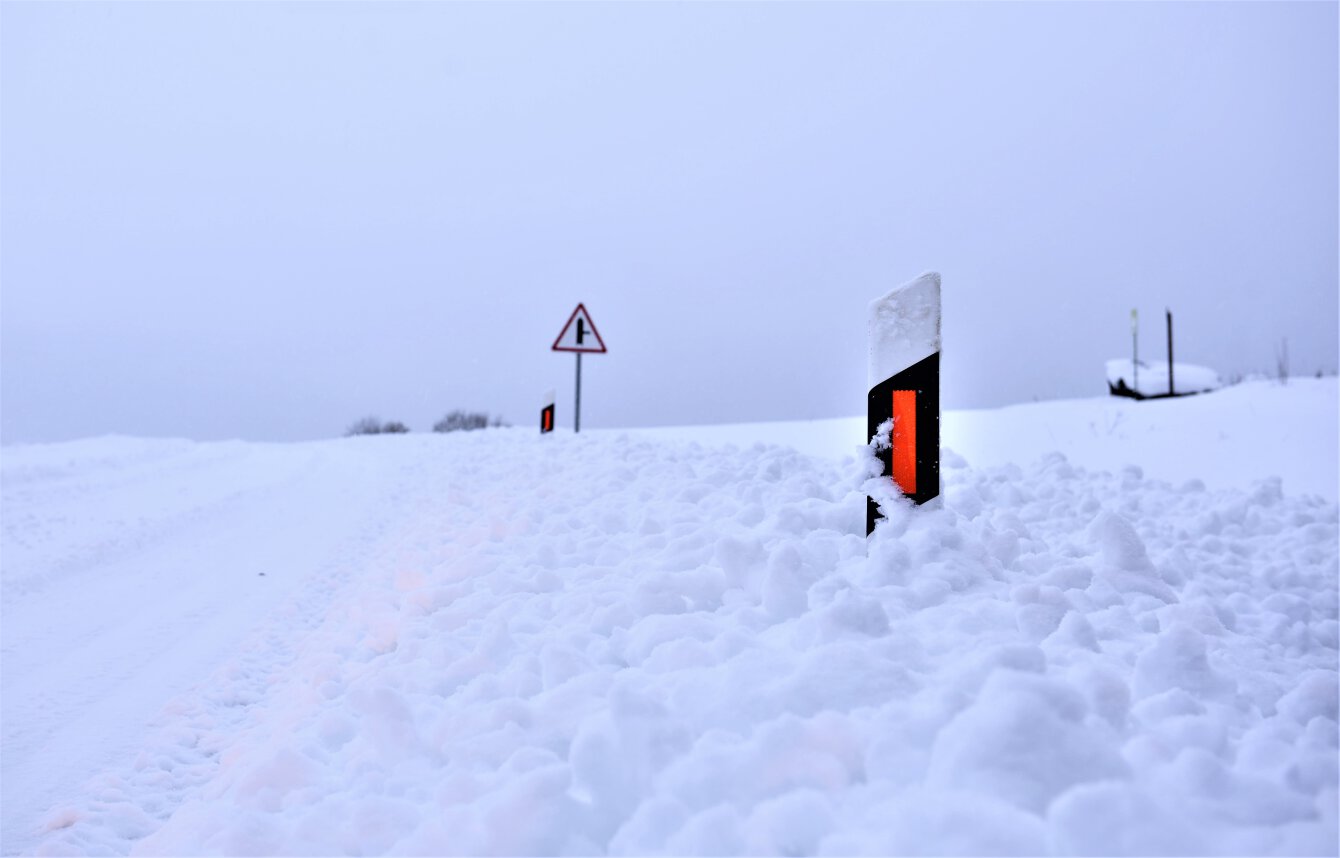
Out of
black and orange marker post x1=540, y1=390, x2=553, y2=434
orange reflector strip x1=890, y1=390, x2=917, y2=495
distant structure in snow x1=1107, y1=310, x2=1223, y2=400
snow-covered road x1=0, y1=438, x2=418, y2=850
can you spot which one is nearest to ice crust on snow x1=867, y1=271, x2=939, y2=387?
orange reflector strip x1=890, y1=390, x2=917, y2=495

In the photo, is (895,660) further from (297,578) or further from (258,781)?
(297,578)

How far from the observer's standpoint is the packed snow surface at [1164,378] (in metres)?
23.9

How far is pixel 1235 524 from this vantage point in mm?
5695

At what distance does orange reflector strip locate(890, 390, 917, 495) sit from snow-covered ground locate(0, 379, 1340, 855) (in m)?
0.13

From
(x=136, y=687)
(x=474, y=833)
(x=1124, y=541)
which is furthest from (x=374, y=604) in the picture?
(x=1124, y=541)

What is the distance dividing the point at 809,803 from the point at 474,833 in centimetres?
82

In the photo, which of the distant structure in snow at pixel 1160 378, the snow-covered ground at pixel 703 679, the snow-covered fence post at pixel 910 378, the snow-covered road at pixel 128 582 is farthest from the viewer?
the distant structure in snow at pixel 1160 378

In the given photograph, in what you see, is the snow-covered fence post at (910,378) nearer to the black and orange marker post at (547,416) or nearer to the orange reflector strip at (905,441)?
the orange reflector strip at (905,441)

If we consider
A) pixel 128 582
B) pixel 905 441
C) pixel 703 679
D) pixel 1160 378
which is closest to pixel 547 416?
pixel 128 582

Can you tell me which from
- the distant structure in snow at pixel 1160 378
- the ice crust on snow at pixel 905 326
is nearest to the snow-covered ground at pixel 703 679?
the ice crust on snow at pixel 905 326

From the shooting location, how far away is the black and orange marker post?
12.6m

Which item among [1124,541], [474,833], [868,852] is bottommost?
[474,833]

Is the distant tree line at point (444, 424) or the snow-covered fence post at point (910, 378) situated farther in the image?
the distant tree line at point (444, 424)

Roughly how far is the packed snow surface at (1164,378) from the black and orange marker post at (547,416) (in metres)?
20.7
